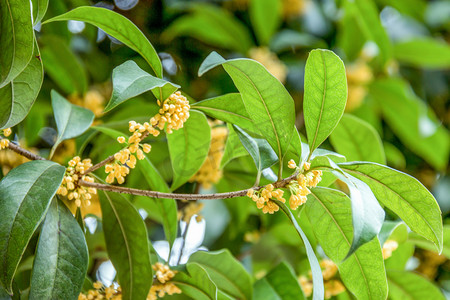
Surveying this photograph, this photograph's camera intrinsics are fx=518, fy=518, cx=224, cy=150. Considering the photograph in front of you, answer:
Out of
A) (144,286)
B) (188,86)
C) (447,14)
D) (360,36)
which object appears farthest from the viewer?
(447,14)

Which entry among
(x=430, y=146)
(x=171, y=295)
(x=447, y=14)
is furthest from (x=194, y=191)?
(x=447, y=14)

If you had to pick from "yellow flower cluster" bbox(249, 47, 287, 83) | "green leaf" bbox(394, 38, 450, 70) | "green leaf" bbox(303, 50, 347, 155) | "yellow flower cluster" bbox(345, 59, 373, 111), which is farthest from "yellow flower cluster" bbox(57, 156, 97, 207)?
"green leaf" bbox(394, 38, 450, 70)

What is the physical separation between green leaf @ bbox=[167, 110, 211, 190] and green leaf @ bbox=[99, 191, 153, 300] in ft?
0.36

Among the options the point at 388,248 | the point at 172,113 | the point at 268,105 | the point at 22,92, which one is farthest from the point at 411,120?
the point at 22,92

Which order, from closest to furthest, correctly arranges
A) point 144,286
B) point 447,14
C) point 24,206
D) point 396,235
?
point 24,206
point 144,286
point 396,235
point 447,14

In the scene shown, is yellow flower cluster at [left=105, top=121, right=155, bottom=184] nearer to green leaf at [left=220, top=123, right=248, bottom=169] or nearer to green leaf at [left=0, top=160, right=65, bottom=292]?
green leaf at [left=0, top=160, right=65, bottom=292]

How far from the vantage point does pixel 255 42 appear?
1.87 metres

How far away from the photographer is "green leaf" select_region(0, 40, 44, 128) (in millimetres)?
732

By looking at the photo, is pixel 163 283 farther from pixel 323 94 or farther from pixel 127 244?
pixel 323 94

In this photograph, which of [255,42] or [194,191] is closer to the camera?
[194,191]

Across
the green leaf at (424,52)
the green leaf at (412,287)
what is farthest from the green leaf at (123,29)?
the green leaf at (424,52)

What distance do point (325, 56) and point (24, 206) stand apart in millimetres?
446

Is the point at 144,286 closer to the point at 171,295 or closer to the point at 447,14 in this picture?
the point at 171,295

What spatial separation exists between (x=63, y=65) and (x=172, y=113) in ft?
2.42
